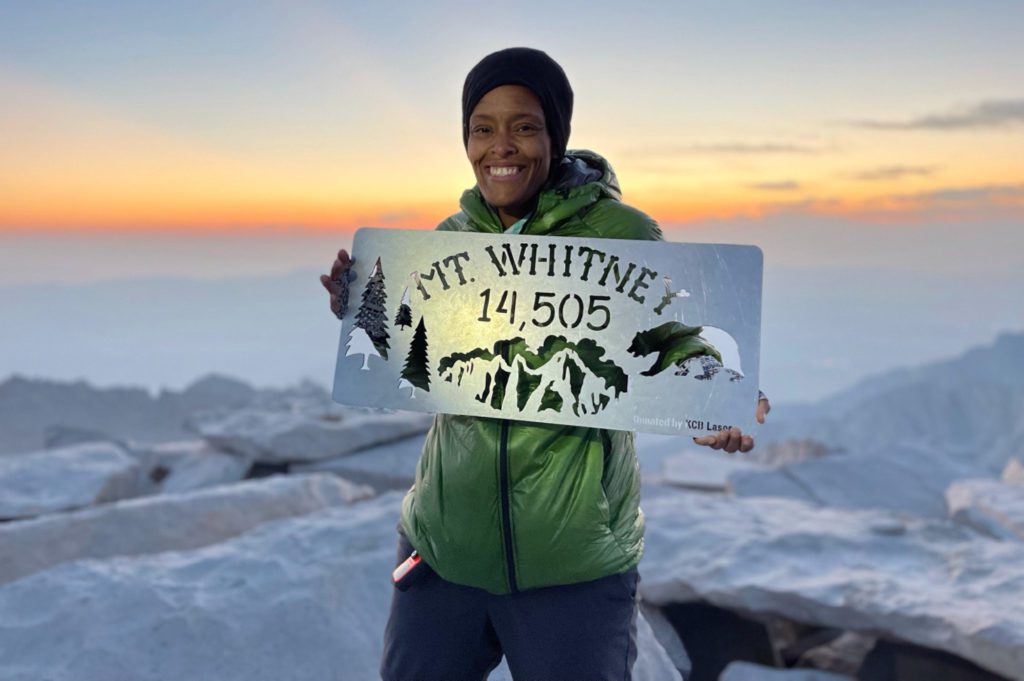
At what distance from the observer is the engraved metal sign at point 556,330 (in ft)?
5.57

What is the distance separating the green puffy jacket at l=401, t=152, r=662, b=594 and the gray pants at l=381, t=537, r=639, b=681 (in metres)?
0.05

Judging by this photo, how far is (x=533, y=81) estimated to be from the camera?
5.47 feet

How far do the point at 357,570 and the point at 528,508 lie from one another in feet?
5.56

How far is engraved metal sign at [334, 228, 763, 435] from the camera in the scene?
170 cm

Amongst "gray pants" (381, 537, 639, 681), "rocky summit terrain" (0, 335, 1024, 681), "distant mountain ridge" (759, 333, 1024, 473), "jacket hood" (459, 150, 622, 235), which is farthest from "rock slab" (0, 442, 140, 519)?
"distant mountain ridge" (759, 333, 1024, 473)

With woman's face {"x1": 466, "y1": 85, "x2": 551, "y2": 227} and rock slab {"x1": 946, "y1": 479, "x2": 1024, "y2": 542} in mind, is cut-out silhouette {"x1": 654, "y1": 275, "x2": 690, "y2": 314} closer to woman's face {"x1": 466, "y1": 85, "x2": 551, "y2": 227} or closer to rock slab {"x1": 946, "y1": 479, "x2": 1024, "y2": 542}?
woman's face {"x1": 466, "y1": 85, "x2": 551, "y2": 227}

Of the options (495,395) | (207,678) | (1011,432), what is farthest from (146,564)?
(1011,432)

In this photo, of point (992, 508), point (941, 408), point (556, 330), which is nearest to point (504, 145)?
point (556, 330)

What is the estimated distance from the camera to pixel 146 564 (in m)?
3.22

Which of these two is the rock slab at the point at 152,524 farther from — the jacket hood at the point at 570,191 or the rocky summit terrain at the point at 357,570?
the jacket hood at the point at 570,191

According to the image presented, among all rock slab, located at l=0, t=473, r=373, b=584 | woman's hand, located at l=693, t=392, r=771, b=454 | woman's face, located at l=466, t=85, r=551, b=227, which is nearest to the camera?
woman's hand, located at l=693, t=392, r=771, b=454

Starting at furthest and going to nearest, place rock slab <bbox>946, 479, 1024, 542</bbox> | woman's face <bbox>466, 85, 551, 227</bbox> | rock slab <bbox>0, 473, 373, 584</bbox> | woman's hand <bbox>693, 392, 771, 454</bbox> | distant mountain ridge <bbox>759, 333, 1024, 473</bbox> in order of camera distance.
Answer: distant mountain ridge <bbox>759, 333, 1024, 473</bbox> < rock slab <bbox>946, 479, 1024, 542</bbox> < rock slab <bbox>0, 473, 373, 584</bbox> < woman's face <bbox>466, 85, 551, 227</bbox> < woman's hand <bbox>693, 392, 771, 454</bbox>

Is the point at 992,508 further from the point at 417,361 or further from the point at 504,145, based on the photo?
the point at 504,145

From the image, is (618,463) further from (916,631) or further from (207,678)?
(916,631)
